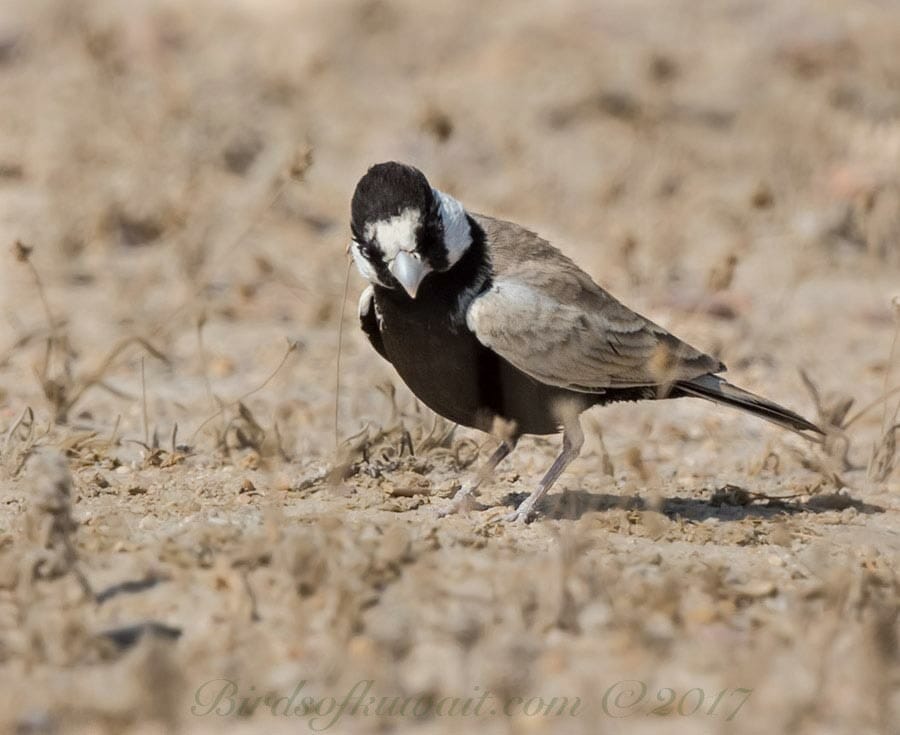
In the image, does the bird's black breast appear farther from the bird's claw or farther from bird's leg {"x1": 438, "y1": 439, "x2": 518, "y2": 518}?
the bird's claw

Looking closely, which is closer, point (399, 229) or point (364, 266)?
point (399, 229)

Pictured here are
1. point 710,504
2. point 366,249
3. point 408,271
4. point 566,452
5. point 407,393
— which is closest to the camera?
point 408,271

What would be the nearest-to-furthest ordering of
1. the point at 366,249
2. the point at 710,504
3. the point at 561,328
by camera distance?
the point at 366,249 → the point at 561,328 → the point at 710,504

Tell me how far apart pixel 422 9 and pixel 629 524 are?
7985 millimetres

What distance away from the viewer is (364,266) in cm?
448

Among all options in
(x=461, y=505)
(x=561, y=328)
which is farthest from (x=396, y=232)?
(x=461, y=505)

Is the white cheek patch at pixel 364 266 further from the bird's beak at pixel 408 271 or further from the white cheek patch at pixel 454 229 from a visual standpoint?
the white cheek patch at pixel 454 229

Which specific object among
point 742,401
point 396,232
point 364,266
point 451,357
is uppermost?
point 396,232

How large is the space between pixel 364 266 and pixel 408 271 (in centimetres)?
23

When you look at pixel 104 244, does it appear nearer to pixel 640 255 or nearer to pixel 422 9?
pixel 640 255

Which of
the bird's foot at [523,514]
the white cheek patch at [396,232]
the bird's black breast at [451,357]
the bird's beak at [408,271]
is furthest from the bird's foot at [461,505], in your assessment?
the white cheek patch at [396,232]

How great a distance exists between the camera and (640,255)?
27.0 feet

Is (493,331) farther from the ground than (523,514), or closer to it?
farther from the ground

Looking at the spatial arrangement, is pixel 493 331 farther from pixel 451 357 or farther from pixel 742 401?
pixel 742 401
